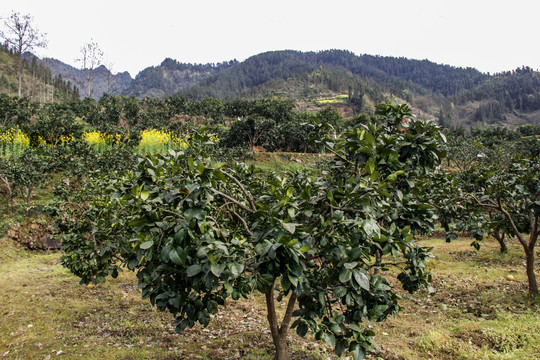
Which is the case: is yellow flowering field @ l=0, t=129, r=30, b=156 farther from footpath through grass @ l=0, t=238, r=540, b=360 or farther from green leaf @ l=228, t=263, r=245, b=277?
green leaf @ l=228, t=263, r=245, b=277

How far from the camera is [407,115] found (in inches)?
126

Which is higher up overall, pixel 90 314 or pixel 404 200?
pixel 404 200

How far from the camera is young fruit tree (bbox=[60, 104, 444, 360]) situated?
2213 mm

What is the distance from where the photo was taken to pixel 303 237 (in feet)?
8.01

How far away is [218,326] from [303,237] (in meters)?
4.48

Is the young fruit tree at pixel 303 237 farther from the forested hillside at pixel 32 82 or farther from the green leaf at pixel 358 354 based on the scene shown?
the forested hillside at pixel 32 82

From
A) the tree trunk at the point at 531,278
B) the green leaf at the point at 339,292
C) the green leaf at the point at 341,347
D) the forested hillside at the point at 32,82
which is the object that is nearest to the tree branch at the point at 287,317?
the green leaf at the point at 341,347

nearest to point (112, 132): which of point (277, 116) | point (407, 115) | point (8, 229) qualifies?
point (8, 229)

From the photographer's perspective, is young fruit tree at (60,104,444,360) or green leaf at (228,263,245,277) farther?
young fruit tree at (60,104,444,360)

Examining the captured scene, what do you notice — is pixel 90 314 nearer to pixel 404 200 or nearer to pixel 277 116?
pixel 404 200

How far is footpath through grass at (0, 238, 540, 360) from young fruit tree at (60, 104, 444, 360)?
248cm

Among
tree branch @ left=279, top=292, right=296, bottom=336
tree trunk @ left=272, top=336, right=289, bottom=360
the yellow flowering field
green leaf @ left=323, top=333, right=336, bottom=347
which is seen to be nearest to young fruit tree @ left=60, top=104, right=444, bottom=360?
green leaf @ left=323, top=333, right=336, bottom=347

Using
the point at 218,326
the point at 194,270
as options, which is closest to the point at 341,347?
the point at 194,270

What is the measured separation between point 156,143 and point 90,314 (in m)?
12.3
